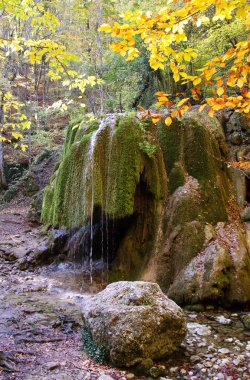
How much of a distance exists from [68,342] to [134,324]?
1.27 m

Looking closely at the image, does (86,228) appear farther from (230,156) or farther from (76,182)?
(230,156)

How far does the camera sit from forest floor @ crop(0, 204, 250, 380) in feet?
13.4

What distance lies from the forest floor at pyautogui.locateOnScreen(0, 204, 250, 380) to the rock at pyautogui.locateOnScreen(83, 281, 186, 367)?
0.20 metres

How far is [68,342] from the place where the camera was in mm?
4926

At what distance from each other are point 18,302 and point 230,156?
22.0 feet

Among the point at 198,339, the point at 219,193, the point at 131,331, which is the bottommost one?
the point at 198,339

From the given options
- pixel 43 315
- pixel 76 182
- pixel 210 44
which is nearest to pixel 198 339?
pixel 43 315

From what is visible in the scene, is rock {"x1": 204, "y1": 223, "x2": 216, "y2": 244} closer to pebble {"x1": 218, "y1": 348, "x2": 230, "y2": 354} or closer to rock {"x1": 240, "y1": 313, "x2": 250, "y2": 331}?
rock {"x1": 240, "y1": 313, "x2": 250, "y2": 331}

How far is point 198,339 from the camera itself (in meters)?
5.02

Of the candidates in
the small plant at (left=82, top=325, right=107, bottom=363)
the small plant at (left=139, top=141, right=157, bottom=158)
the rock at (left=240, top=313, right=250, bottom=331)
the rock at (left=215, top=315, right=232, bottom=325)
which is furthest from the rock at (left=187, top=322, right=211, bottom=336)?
the small plant at (left=139, top=141, right=157, bottom=158)

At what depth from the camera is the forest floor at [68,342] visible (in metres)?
4.09

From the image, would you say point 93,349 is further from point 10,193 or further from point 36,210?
point 10,193

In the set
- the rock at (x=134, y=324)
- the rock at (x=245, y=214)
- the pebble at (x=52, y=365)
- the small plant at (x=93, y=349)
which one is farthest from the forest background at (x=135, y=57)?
the pebble at (x=52, y=365)

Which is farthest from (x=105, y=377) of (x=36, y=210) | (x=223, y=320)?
(x=36, y=210)
